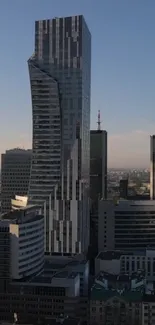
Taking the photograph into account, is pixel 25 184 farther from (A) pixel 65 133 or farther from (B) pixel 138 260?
(B) pixel 138 260

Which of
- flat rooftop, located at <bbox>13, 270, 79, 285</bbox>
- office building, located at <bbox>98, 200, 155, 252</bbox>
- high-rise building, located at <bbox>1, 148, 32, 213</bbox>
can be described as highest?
high-rise building, located at <bbox>1, 148, 32, 213</bbox>

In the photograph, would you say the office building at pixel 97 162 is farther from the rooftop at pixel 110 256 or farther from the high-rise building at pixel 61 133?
the rooftop at pixel 110 256

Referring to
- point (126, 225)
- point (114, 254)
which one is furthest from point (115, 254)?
Answer: point (126, 225)

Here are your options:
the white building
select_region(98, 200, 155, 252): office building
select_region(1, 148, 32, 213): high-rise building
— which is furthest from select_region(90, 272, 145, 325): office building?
select_region(1, 148, 32, 213): high-rise building

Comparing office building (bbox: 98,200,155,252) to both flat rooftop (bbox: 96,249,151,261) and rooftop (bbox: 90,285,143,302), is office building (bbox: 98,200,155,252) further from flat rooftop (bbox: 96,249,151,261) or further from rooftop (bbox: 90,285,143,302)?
rooftop (bbox: 90,285,143,302)

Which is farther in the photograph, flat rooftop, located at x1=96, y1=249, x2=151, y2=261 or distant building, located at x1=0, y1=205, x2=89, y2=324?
flat rooftop, located at x1=96, y1=249, x2=151, y2=261

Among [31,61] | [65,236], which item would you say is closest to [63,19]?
[31,61]
